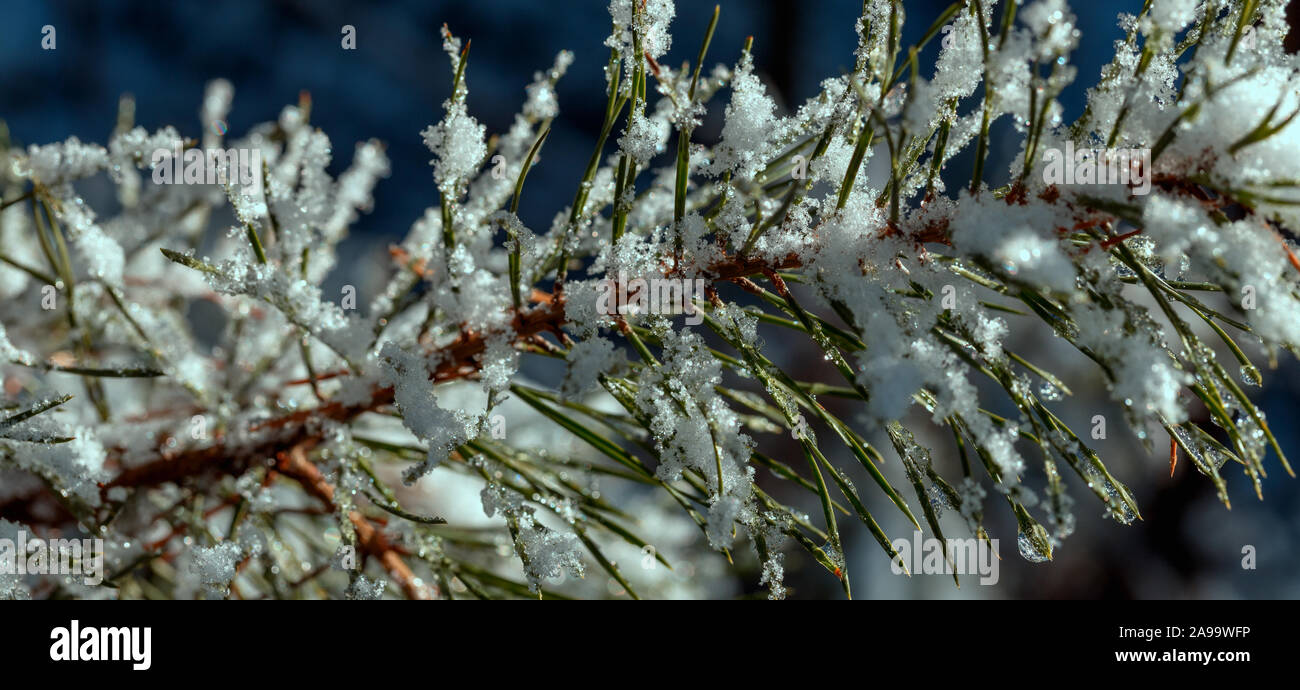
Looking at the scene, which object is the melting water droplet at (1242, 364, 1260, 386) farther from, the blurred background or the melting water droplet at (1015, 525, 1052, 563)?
the blurred background

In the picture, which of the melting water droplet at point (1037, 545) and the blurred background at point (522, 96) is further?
the blurred background at point (522, 96)

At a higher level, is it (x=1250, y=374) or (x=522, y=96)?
(x=522, y=96)

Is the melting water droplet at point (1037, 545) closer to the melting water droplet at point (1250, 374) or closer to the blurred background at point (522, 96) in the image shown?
the melting water droplet at point (1250, 374)

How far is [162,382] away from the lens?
2.13 feet

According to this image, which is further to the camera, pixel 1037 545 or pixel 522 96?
pixel 522 96

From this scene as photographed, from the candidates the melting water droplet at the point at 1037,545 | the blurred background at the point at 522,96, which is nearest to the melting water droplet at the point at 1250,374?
the melting water droplet at the point at 1037,545

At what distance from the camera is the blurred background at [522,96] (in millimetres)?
1685

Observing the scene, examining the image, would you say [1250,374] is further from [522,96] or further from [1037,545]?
[522,96]

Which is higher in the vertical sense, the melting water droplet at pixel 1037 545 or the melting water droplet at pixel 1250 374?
the melting water droplet at pixel 1250 374

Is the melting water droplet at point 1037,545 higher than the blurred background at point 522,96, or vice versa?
the blurred background at point 522,96

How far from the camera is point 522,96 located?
2.29 meters

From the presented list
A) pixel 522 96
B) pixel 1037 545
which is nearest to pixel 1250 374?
pixel 1037 545

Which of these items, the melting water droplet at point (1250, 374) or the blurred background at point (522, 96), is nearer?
the melting water droplet at point (1250, 374)

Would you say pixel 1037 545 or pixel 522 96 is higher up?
pixel 522 96
